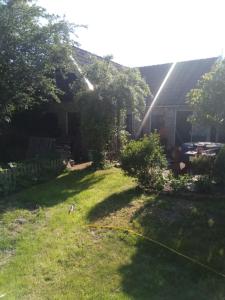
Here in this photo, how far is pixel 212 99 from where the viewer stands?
6.68 m

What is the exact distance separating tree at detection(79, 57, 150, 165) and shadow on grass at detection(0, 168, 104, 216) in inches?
54.8

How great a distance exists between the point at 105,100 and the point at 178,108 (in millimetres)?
6060

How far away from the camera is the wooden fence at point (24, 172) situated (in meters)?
8.50

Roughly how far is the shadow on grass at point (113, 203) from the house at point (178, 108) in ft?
26.4

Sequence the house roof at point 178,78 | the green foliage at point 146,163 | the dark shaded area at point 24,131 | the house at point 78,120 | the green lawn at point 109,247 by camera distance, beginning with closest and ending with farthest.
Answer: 1. the green lawn at point 109,247
2. the green foliage at point 146,163
3. the dark shaded area at point 24,131
4. the house at point 78,120
5. the house roof at point 178,78

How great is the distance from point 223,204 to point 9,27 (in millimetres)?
7258

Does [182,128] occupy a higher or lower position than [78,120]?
lower

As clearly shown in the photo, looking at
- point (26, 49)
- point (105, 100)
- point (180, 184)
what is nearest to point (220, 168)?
point (180, 184)

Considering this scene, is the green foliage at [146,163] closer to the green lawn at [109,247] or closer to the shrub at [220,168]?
the green lawn at [109,247]

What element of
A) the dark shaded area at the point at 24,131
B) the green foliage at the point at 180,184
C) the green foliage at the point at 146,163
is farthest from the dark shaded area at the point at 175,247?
the dark shaded area at the point at 24,131

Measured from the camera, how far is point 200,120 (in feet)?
24.1

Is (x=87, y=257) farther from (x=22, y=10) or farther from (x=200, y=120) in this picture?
(x=22, y=10)

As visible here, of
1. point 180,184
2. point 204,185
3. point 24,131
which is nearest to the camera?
point 204,185

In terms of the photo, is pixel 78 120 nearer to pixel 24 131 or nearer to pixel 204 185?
pixel 24 131
